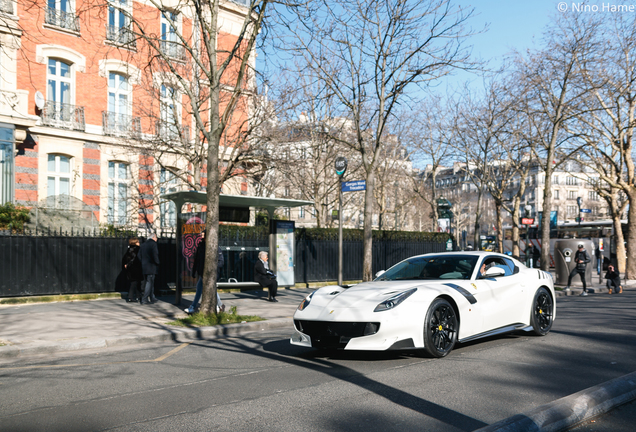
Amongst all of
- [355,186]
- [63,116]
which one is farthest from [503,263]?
[63,116]

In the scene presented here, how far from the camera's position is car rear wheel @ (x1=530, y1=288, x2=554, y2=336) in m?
8.75

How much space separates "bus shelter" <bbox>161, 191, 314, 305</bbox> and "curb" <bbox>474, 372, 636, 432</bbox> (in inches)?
401

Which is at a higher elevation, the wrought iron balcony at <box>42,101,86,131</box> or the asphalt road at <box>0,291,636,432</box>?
the wrought iron balcony at <box>42,101,86,131</box>

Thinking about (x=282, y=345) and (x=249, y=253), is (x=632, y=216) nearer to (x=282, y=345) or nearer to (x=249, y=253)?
(x=249, y=253)

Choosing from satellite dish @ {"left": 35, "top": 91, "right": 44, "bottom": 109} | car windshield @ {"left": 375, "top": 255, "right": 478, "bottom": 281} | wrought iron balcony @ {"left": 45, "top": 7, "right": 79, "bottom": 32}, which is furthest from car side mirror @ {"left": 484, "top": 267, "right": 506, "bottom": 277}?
wrought iron balcony @ {"left": 45, "top": 7, "right": 79, "bottom": 32}

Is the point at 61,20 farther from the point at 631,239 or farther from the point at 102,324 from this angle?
the point at 631,239

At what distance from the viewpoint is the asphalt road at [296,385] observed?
15.0 ft

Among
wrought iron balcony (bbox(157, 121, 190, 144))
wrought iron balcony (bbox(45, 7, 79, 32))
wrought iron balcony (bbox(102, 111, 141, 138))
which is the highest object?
wrought iron balcony (bbox(45, 7, 79, 32))

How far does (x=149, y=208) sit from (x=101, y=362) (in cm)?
1952

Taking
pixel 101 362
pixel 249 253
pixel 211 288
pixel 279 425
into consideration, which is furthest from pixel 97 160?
pixel 279 425

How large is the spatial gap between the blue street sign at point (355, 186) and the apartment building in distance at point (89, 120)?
8.50m

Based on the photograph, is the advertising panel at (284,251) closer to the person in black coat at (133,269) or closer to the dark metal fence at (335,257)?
the dark metal fence at (335,257)

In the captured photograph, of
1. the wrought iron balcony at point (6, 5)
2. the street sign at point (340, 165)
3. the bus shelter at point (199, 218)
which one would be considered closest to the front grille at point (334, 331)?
the bus shelter at point (199, 218)

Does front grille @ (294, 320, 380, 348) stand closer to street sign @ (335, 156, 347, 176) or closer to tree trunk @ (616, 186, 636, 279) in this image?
street sign @ (335, 156, 347, 176)
